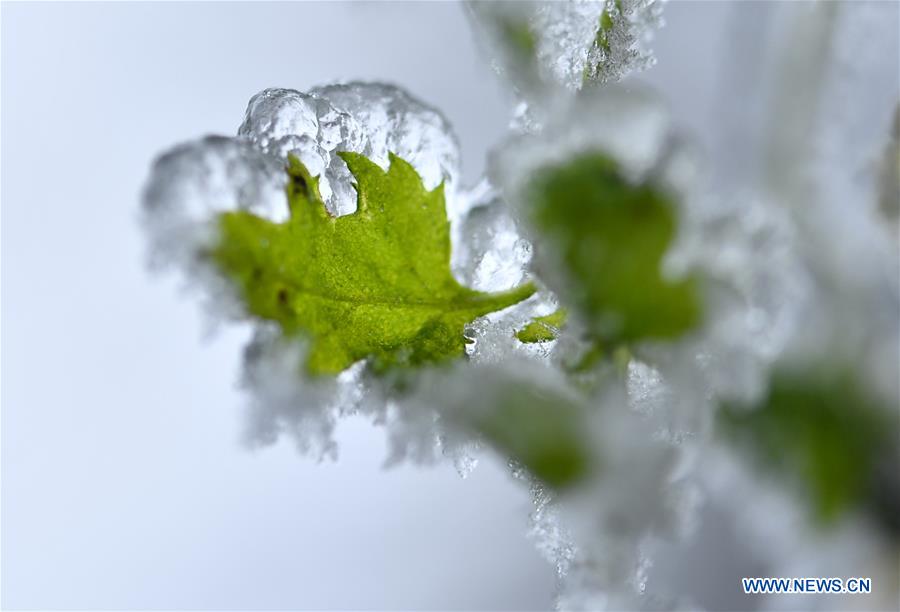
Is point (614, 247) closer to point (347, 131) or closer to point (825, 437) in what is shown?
A: point (347, 131)

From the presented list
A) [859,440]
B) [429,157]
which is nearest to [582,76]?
[429,157]

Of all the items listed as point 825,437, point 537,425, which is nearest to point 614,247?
point 537,425

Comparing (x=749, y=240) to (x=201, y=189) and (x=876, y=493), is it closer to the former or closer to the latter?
(x=201, y=189)

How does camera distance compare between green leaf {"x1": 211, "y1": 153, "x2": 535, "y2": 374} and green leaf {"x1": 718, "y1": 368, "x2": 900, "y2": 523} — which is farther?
green leaf {"x1": 718, "y1": 368, "x2": 900, "y2": 523}

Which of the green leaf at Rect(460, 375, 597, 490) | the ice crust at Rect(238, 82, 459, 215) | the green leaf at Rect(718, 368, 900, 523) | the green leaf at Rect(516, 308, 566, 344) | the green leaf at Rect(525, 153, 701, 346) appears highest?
the green leaf at Rect(718, 368, 900, 523)

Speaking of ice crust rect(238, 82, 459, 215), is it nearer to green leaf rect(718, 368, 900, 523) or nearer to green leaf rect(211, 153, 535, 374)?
green leaf rect(211, 153, 535, 374)

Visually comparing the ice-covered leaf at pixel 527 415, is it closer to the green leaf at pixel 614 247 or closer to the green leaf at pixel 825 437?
the green leaf at pixel 614 247

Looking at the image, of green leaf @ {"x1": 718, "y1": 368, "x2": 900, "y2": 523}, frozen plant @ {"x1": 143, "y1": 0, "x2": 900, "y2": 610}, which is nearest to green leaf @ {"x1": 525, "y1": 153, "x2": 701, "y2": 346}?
frozen plant @ {"x1": 143, "y1": 0, "x2": 900, "y2": 610}

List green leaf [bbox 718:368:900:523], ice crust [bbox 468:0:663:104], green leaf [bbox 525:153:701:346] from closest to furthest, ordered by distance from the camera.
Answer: green leaf [bbox 525:153:701:346] → ice crust [bbox 468:0:663:104] → green leaf [bbox 718:368:900:523]
